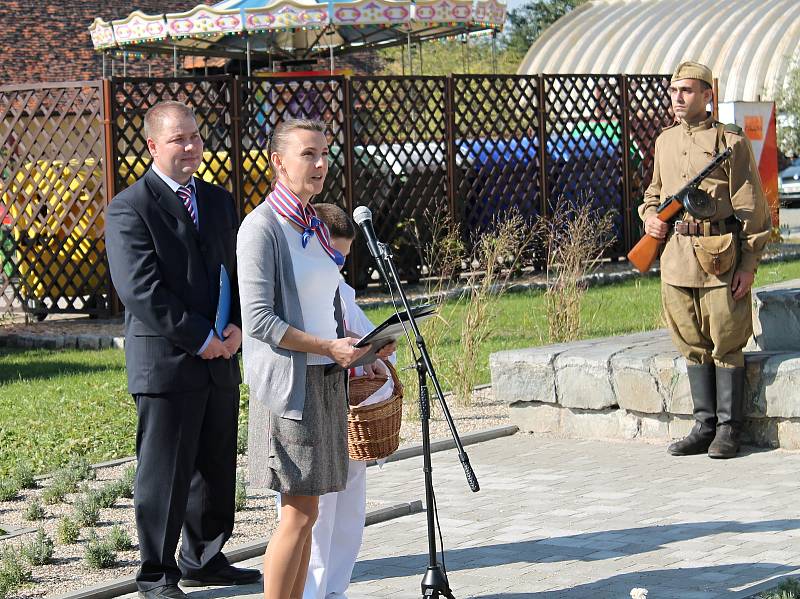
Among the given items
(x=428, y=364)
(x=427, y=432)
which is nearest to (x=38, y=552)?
(x=427, y=432)

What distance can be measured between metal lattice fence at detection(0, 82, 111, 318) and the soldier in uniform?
8.65m

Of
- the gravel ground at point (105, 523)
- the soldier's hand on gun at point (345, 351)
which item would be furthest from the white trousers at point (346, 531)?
the gravel ground at point (105, 523)

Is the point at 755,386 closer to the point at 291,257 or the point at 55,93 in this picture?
the point at 291,257

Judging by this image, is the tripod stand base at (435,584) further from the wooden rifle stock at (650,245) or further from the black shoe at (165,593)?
the wooden rifle stock at (650,245)

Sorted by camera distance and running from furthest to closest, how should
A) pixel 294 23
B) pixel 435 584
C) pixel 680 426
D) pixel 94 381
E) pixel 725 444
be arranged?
1. pixel 294 23
2. pixel 94 381
3. pixel 680 426
4. pixel 725 444
5. pixel 435 584

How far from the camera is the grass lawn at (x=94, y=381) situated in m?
8.91

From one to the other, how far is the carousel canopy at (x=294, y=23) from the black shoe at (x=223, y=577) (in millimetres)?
15140

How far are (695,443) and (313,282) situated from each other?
12.4 feet

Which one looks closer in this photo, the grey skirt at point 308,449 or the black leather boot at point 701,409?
the grey skirt at point 308,449

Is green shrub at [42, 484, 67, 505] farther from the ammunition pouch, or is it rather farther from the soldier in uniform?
the ammunition pouch

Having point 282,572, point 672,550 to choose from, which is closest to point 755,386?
point 672,550

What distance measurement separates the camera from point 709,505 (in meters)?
6.64

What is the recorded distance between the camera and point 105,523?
6816 millimetres

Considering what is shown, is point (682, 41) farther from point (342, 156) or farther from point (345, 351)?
point (345, 351)
